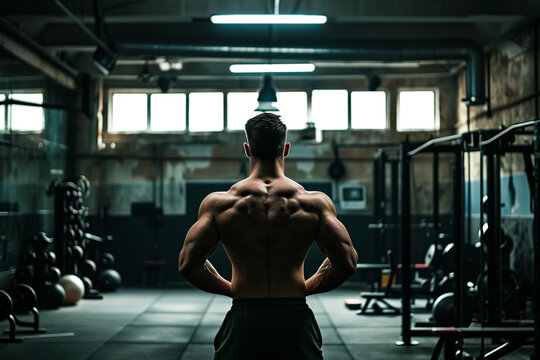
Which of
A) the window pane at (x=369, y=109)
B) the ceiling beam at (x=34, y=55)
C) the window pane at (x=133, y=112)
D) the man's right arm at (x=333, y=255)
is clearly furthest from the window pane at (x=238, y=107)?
the man's right arm at (x=333, y=255)

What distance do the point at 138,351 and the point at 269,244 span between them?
4.14m

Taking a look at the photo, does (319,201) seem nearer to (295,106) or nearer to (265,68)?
(265,68)

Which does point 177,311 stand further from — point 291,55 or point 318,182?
point 318,182

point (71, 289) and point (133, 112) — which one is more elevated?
point (133, 112)

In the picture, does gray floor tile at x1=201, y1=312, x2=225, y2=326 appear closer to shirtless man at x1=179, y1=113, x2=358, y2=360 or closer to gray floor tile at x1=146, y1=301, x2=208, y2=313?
gray floor tile at x1=146, y1=301, x2=208, y2=313

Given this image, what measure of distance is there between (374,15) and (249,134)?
661 cm

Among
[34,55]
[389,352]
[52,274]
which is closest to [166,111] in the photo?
[34,55]

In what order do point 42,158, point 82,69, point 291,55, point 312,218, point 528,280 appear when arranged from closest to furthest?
point 312,218, point 528,280, point 291,55, point 42,158, point 82,69

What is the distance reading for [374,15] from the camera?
8.55m

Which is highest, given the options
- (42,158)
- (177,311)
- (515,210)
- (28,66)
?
(28,66)

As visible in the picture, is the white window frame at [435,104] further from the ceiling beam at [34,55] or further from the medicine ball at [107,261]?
the ceiling beam at [34,55]

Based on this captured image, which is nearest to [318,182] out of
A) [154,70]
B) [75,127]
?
[154,70]

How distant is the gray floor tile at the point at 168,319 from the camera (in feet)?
25.1

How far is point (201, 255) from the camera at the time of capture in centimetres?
220
